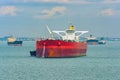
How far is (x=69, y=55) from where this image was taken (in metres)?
87.0

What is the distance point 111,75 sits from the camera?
5494 cm

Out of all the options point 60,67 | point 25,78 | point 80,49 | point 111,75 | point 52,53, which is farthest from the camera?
point 80,49

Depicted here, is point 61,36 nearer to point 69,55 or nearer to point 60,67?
point 69,55

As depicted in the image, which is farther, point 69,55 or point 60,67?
point 69,55

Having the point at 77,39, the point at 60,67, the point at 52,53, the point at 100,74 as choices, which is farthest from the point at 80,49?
the point at 100,74

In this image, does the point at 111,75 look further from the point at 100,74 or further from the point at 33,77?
the point at 33,77

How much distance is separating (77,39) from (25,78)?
1857 inches

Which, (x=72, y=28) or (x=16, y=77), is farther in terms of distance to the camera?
(x=72, y=28)

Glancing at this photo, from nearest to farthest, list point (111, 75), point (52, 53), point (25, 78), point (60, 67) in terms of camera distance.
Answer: point (25, 78), point (111, 75), point (60, 67), point (52, 53)

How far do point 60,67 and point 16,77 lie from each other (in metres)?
14.2

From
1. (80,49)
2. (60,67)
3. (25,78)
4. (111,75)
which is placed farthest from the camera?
(80,49)

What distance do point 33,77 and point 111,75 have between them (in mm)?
8579

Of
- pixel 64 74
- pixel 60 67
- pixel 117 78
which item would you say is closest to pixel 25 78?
pixel 64 74

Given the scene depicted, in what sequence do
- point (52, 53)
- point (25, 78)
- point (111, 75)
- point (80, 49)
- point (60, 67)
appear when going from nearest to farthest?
point (25, 78) < point (111, 75) < point (60, 67) < point (52, 53) < point (80, 49)
